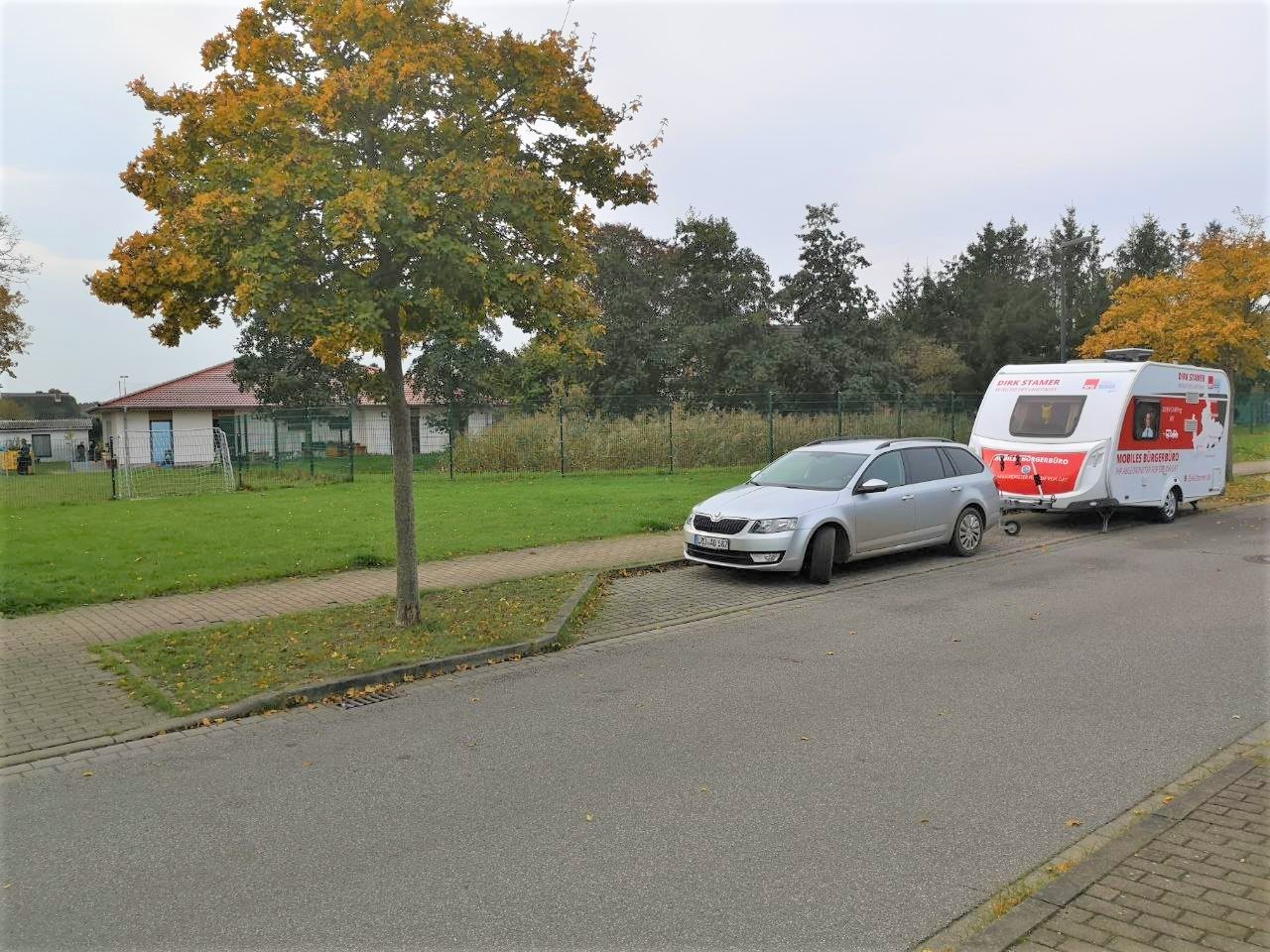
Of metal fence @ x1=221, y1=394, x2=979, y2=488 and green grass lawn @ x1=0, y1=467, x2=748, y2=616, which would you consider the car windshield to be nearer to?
green grass lawn @ x1=0, y1=467, x2=748, y2=616

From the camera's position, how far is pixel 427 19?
6910mm

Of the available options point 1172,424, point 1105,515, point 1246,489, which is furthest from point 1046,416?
point 1246,489

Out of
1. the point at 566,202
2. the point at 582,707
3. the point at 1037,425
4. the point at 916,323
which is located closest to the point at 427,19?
the point at 566,202

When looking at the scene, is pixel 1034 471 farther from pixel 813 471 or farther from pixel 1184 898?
pixel 1184 898

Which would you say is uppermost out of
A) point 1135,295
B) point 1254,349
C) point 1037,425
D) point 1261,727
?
point 1135,295

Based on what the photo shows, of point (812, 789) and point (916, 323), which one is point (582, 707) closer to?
point (812, 789)

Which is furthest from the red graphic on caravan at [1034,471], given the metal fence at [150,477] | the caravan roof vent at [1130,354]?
the metal fence at [150,477]

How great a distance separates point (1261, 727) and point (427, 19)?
7.28 meters

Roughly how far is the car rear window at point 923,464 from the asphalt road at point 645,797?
13.2 feet

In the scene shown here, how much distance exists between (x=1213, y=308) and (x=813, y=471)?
45.5 ft

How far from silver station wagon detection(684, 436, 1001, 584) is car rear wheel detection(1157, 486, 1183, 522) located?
4929mm

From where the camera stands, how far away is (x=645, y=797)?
4566mm

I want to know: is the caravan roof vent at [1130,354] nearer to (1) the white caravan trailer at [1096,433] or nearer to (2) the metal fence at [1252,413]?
(1) the white caravan trailer at [1096,433]

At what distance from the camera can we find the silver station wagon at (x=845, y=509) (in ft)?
33.4
